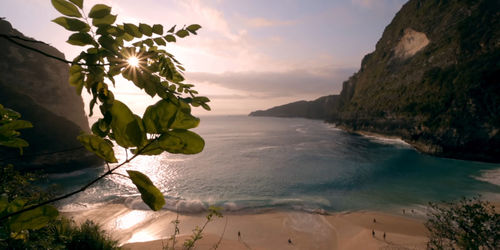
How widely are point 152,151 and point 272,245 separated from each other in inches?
595

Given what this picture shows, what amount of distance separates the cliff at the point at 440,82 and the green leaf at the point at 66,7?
45.6 m

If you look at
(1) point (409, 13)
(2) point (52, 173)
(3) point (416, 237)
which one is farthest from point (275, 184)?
(1) point (409, 13)

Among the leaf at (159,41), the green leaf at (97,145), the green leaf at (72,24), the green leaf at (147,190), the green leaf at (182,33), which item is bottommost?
the green leaf at (147,190)

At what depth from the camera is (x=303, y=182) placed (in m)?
24.9

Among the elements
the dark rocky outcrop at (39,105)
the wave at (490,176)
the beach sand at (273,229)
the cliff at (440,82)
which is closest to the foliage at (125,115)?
the beach sand at (273,229)

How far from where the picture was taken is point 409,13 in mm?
64125

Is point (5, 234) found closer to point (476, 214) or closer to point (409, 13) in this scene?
point (476, 214)

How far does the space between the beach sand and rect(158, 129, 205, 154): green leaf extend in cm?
1340

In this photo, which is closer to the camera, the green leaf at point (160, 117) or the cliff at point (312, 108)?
the green leaf at point (160, 117)

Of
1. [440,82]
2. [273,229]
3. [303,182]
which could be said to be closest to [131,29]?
[273,229]

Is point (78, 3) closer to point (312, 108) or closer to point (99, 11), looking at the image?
point (99, 11)

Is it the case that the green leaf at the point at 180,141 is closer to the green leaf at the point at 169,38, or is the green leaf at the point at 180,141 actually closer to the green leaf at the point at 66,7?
the green leaf at the point at 66,7

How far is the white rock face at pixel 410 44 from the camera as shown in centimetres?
5337

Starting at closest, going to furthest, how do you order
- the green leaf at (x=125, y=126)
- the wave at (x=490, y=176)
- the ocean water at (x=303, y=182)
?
the green leaf at (x=125, y=126)
the ocean water at (x=303, y=182)
the wave at (x=490, y=176)
